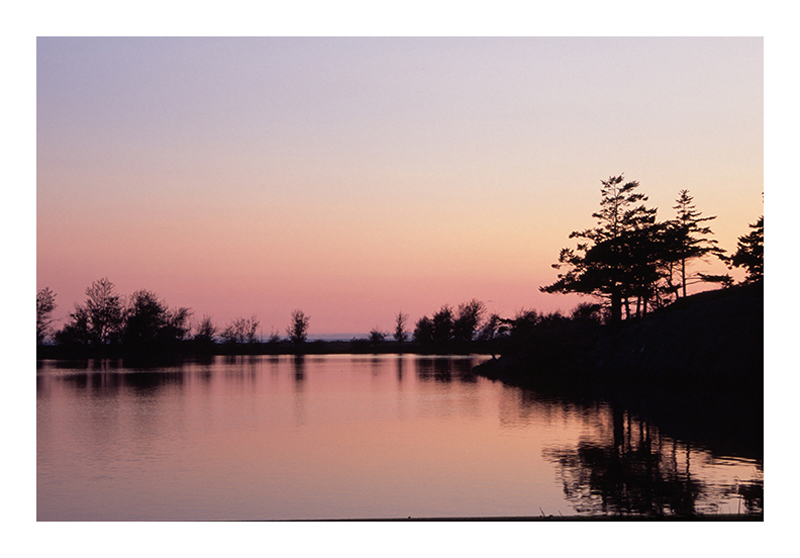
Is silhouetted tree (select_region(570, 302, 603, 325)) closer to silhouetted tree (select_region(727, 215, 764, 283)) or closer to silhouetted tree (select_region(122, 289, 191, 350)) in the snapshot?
→ silhouetted tree (select_region(727, 215, 764, 283))

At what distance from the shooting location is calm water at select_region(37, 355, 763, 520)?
50.0 ft

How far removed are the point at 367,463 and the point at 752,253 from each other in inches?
1954

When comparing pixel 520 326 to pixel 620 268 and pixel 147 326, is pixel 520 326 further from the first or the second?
pixel 147 326

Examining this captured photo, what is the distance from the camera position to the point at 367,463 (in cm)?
2027

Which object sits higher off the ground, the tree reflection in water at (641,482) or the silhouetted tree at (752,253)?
the silhouetted tree at (752,253)

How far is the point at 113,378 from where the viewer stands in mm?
56531

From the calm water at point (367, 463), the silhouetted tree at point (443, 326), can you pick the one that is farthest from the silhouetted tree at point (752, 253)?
the silhouetted tree at point (443, 326)

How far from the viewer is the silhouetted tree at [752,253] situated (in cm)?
5663

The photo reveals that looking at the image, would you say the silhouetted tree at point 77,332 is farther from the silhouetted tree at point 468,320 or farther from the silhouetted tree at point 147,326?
the silhouetted tree at point 468,320

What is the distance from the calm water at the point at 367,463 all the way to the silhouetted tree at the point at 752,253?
29326mm

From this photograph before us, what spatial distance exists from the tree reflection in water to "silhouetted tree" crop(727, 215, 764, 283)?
1498 inches

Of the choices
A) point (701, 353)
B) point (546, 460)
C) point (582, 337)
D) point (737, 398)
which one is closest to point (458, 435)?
point (546, 460)

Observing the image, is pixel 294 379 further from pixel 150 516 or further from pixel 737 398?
pixel 150 516
